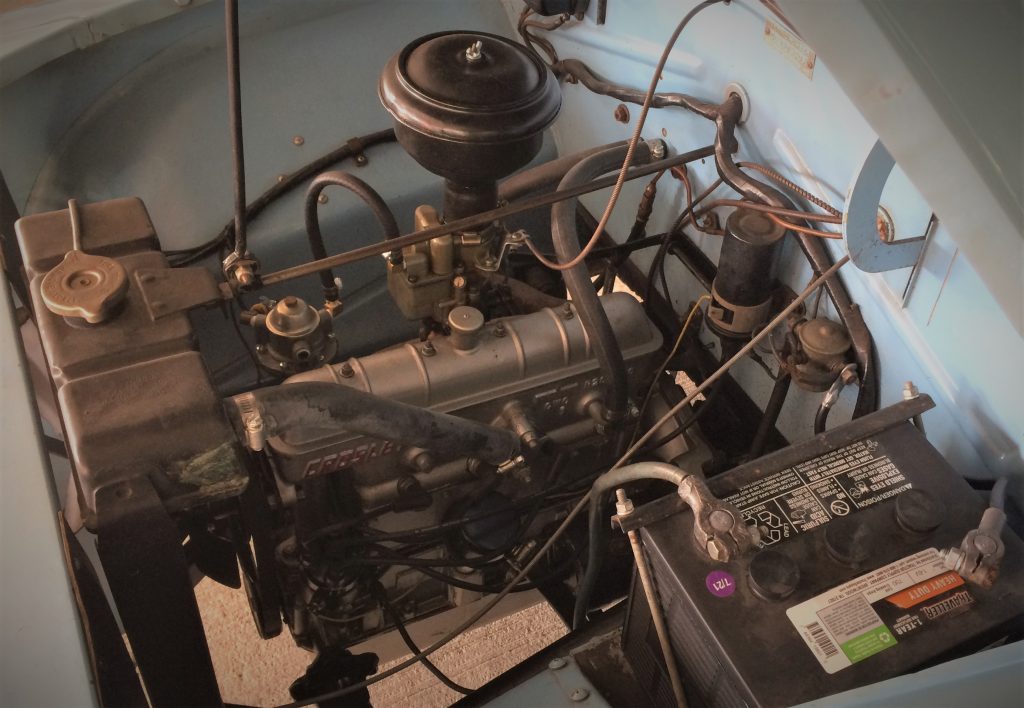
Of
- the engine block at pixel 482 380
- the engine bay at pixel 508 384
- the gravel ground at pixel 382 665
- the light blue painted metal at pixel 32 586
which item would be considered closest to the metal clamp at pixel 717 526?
the engine bay at pixel 508 384

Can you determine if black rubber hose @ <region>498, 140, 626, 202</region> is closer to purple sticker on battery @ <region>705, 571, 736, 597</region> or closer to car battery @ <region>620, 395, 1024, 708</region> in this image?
car battery @ <region>620, 395, 1024, 708</region>

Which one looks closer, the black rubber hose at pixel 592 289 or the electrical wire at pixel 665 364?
the black rubber hose at pixel 592 289

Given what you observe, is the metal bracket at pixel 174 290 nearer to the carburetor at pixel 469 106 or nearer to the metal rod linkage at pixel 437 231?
the metal rod linkage at pixel 437 231

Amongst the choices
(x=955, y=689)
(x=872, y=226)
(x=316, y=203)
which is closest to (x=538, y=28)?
(x=316, y=203)

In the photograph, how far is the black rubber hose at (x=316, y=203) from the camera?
46.1 inches

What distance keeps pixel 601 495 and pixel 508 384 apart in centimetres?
24

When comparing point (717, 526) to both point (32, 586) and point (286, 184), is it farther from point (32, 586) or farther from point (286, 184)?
point (286, 184)

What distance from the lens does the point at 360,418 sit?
0.90 meters

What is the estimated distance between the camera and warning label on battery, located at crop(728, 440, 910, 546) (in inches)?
33.8

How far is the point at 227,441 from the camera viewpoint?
798 millimetres

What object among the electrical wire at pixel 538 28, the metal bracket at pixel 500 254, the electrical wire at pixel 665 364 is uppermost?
the electrical wire at pixel 538 28

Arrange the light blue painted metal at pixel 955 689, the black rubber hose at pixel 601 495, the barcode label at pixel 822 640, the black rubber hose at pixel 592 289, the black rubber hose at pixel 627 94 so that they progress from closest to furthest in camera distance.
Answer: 1. the light blue painted metal at pixel 955 689
2. the barcode label at pixel 822 640
3. the black rubber hose at pixel 601 495
4. the black rubber hose at pixel 592 289
5. the black rubber hose at pixel 627 94

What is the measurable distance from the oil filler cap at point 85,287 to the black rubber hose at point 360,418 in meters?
0.18

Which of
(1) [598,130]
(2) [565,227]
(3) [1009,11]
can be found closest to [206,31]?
(1) [598,130]
